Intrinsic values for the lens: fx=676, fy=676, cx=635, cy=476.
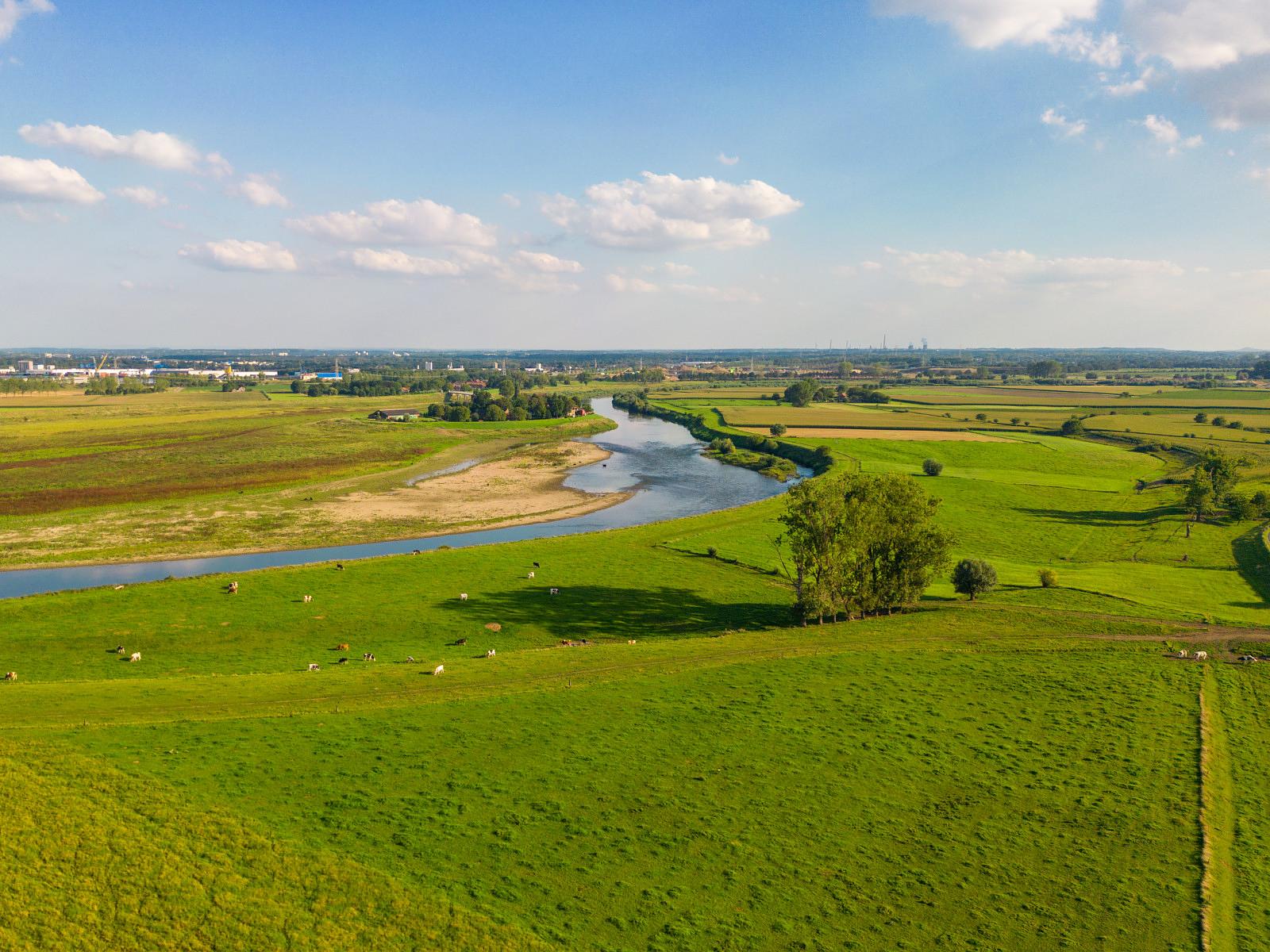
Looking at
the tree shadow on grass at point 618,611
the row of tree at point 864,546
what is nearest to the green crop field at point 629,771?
the tree shadow on grass at point 618,611

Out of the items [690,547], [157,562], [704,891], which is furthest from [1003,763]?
[157,562]

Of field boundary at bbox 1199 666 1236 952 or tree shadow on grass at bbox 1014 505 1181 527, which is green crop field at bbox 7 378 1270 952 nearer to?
field boundary at bbox 1199 666 1236 952

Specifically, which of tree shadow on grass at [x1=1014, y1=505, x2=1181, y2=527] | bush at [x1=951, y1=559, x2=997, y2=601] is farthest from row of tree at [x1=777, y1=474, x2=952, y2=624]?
tree shadow on grass at [x1=1014, y1=505, x2=1181, y2=527]

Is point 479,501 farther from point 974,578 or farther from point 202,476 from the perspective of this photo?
point 974,578

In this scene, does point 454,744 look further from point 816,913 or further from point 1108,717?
point 1108,717

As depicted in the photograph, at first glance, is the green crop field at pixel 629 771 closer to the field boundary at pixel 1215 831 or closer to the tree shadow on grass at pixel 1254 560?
the field boundary at pixel 1215 831

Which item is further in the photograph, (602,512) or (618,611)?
(602,512)

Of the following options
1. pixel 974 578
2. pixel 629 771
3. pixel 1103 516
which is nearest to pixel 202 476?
pixel 629 771
